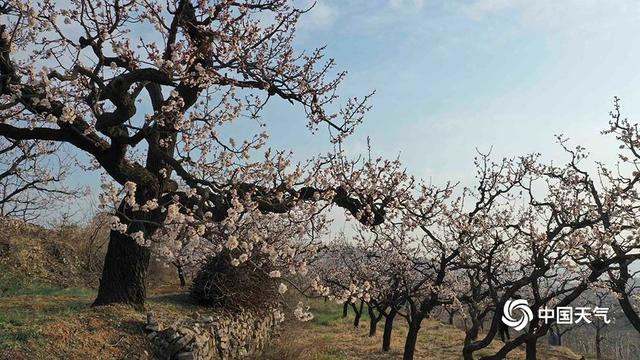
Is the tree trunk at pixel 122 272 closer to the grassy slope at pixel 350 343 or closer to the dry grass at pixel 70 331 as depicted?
the dry grass at pixel 70 331

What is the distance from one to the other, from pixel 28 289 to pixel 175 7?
1243cm

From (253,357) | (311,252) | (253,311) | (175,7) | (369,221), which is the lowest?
(253,357)

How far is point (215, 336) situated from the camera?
1066 centimetres

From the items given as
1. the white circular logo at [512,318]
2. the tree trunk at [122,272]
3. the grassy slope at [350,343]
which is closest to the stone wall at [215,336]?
the grassy slope at [350,343]

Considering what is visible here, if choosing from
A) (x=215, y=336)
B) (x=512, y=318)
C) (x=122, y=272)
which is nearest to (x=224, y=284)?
(x=215, y=336)

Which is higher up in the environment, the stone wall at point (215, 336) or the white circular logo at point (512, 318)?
the white circular logo at point (512, 318)

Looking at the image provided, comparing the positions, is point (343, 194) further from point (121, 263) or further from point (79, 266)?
point (79, 266)

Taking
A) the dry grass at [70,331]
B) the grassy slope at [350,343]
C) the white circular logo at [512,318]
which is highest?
the white circular logo at [512,318]

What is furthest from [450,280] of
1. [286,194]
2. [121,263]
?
[121,263]

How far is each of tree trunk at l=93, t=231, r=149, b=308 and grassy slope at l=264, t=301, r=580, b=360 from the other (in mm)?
4626

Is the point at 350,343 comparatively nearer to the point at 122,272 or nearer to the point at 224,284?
the point at 224,284

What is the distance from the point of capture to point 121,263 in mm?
9102

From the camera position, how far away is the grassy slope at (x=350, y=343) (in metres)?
13.2

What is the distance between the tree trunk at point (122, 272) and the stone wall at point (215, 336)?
73 centimetres
